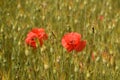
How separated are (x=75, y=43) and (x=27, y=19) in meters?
0.88

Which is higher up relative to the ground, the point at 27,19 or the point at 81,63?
the point at 27,19

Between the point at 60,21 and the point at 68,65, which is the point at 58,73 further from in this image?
the point at 60,21

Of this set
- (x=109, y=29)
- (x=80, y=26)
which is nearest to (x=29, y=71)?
(x=109, y=29)

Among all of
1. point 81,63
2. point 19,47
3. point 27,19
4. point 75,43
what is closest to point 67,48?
point 75,43

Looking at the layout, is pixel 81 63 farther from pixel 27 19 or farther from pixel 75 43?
pixel 27 19

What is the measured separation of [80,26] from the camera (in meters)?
2.61

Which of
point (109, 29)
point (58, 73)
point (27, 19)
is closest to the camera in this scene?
point (58, 73)

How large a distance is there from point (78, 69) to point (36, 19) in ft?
3.09

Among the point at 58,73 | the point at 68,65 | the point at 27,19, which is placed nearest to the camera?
the point at 58,73

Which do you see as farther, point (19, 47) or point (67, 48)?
point (19, 47)

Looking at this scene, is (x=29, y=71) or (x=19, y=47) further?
(x=19, y=47)

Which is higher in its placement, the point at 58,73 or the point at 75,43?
the point at 75,43

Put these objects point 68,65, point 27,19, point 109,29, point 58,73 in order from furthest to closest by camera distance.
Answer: point 27,19 → point 109,29 → point 68,65 → point 58,73

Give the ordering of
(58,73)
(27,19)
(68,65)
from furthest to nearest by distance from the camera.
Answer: (27,19)
(68,65)
(58,73)
